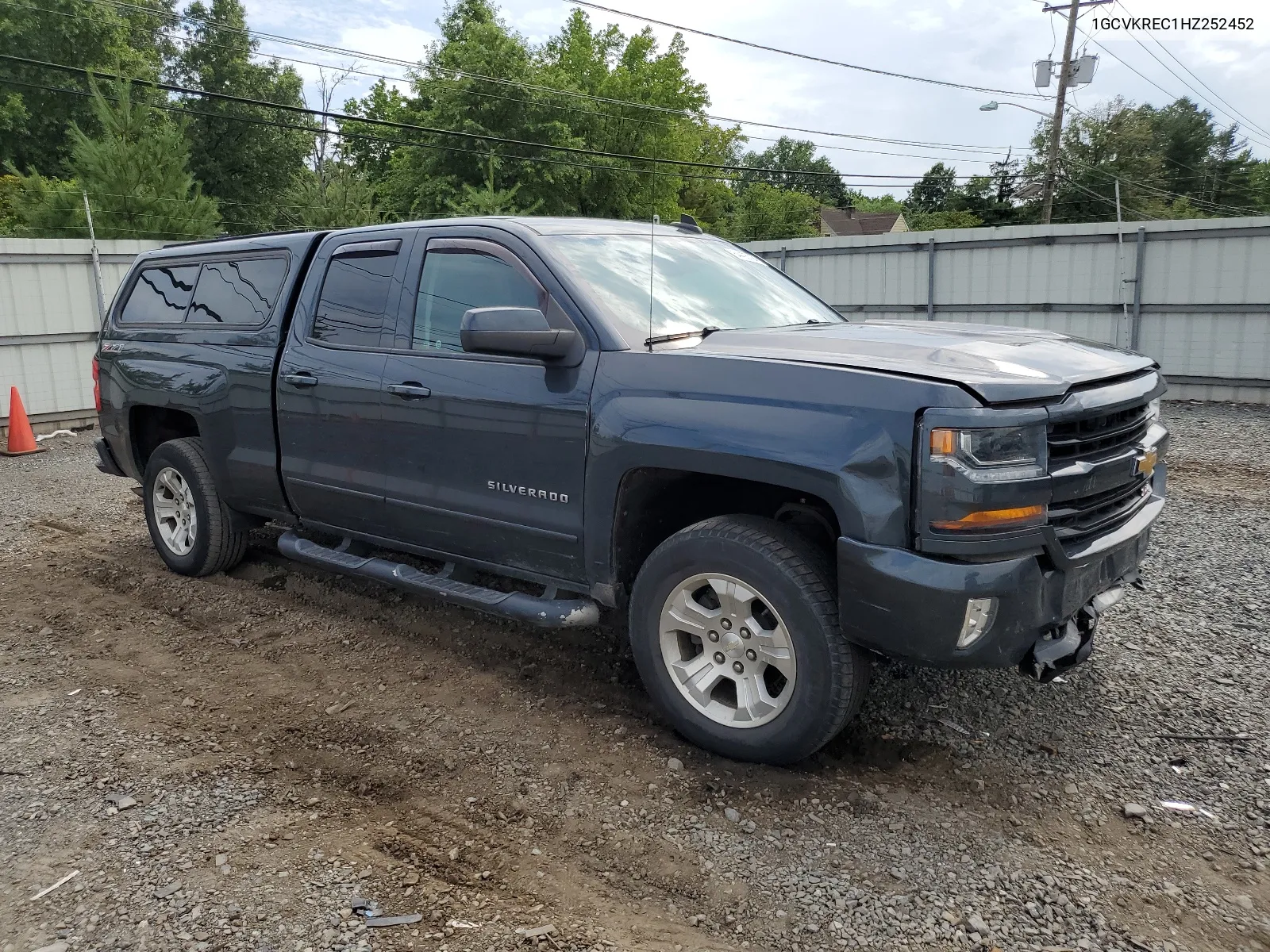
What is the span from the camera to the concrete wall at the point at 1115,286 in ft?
37.9

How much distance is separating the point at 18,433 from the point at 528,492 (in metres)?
9.65

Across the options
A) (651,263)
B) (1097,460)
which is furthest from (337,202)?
(1097,460)

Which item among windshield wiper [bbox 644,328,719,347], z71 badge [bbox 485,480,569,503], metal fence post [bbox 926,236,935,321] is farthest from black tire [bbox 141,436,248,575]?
metal fence post [bbox 926,236,935,321]

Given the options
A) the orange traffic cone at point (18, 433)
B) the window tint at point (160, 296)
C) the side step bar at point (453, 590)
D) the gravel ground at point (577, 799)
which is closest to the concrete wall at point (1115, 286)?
the gravel ground at point (577, 799)

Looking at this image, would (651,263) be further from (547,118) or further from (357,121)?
(547,118)

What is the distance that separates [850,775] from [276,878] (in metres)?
1.86

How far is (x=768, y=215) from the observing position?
5312cm

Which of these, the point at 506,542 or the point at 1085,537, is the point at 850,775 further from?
the point at 506,542

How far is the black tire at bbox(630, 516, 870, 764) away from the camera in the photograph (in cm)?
302

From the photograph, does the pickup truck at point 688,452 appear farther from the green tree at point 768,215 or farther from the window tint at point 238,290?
the green tree at point 768,215

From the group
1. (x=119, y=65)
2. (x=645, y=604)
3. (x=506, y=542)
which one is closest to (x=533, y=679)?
(x=506, y=542)

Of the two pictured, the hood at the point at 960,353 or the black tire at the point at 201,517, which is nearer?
the hood at the point at 960,353

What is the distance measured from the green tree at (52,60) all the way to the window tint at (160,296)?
121 feet

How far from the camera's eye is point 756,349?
3.37 meters
